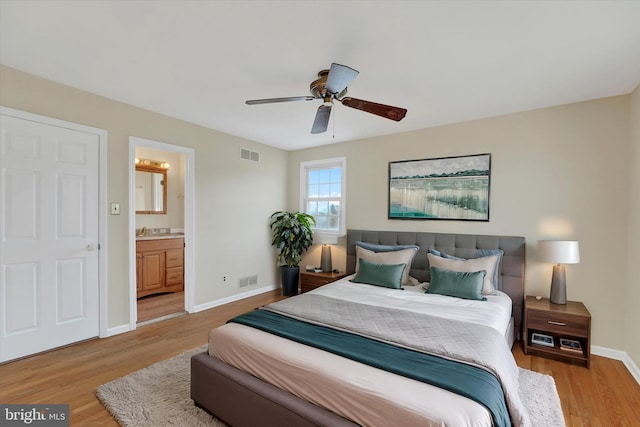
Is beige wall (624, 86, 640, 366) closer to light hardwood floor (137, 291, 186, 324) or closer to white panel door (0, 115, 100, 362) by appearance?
light hardwood floor (137, 291, 186, 324)

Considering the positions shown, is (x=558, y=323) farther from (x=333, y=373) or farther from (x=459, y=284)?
(x=333, y=373)

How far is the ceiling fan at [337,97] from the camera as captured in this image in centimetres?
197

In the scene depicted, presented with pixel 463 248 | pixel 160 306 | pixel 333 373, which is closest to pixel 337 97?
pixel 333 373

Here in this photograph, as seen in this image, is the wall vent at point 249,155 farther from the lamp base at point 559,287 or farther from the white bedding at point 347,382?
the lamp base at point 559,287

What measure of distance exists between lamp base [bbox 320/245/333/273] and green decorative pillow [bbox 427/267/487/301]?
1.86 m

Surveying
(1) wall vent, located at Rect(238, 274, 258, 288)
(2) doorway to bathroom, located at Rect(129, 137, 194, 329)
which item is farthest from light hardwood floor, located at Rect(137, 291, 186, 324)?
(1) wall vent, located at Rect(238, 274, 258, 288)

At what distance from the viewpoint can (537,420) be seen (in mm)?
1968

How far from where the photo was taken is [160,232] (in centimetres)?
540

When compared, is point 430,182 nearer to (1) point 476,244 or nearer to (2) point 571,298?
(1) point 476,244

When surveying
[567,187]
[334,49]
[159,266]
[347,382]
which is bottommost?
[159,266]

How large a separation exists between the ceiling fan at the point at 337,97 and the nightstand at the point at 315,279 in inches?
93.2

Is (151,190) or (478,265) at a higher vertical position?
(151,190)

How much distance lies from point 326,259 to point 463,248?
2.02 meters

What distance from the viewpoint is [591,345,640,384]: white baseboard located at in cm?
257
